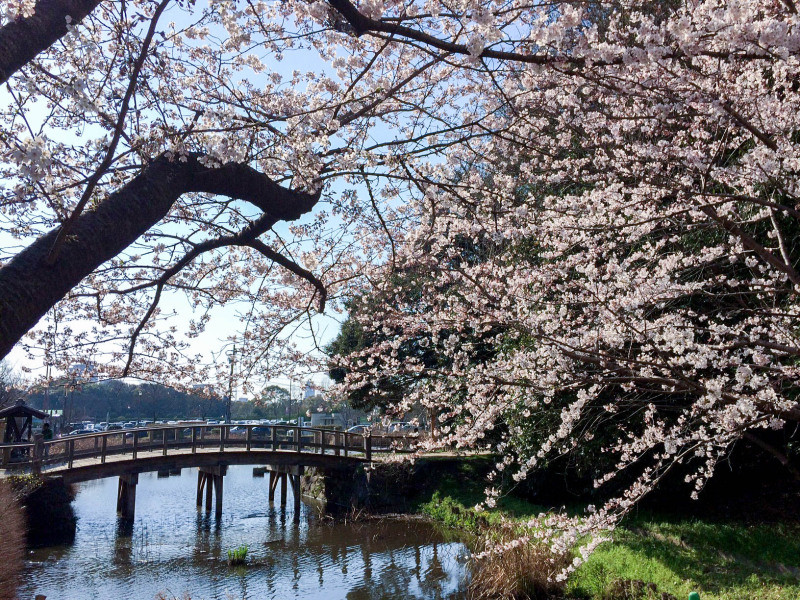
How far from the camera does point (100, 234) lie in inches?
121

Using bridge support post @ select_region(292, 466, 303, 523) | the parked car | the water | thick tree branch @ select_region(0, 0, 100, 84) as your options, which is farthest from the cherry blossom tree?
the parked car

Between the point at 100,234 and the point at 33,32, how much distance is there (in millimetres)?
1129

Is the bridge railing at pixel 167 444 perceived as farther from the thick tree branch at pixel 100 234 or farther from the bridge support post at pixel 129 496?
the thick tree branch at pixel 100 234

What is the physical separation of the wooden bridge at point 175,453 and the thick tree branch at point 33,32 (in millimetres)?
10104

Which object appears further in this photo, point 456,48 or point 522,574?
point 522,574

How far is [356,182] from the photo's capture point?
4902 mm

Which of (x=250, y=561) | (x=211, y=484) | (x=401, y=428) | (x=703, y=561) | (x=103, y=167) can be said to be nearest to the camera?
(x=103, y=167)

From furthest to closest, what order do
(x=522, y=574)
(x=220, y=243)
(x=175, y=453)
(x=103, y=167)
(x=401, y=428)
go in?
(x=401, y=428) < (x=175, y=453) < (x=522, y=574) < (x=220, y=243) < (x=103, y=167)

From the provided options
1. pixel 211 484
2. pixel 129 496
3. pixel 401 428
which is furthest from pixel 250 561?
pixel 401 428

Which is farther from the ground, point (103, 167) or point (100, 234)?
point (103, 167)

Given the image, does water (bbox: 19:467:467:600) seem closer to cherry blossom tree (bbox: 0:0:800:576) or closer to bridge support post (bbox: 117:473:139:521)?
bridge support post (bbox: 117:473:139:521)

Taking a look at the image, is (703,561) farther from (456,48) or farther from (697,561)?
(456,48)

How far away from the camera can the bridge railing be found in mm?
13875

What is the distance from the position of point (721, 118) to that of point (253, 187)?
3.21 m
